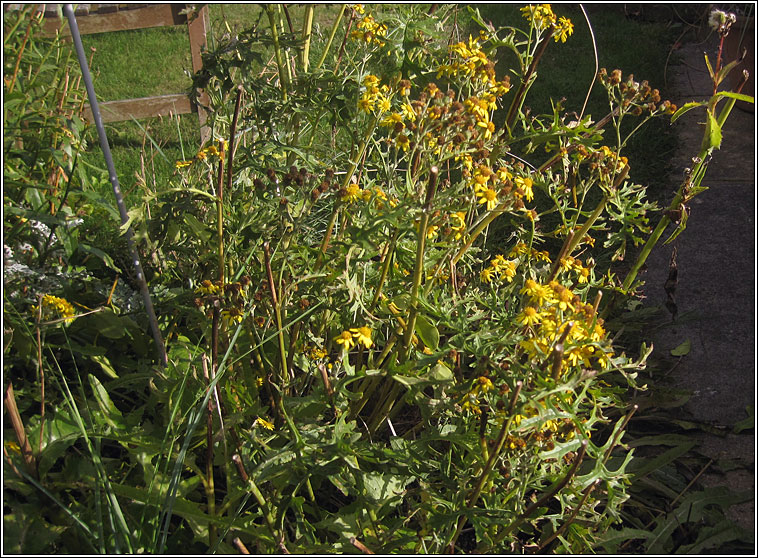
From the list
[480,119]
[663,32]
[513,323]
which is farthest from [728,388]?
[663,32]

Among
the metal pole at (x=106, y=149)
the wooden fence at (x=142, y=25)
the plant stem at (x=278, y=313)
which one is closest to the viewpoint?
the plant stem at (x=278, y=313)

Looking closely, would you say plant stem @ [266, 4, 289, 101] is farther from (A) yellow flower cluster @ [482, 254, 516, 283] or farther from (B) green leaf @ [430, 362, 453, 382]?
(B) green leaf @ [430, 362, 453, 382]

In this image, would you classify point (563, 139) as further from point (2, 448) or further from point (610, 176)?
point (2, 448)

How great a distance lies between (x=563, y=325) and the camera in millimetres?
1450

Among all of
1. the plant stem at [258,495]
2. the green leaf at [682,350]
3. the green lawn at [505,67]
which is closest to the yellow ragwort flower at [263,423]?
the plant stem at [258,495]

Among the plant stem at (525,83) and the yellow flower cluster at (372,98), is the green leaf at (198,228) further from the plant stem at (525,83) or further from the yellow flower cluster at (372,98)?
the plant stem at (525,83)

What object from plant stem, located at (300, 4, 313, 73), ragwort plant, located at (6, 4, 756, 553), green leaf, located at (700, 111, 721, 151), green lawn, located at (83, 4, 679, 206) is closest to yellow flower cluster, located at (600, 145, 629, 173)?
ragwort plant, located at (6, 4, 756, 553)

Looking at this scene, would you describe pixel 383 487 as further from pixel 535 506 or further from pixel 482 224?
Result: pixel 482 224

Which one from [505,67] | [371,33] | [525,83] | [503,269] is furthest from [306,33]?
[505,67]

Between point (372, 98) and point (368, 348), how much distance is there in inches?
24.9

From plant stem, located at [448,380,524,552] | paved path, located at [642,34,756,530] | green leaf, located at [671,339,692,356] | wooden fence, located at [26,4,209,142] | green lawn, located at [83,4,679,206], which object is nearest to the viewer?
plant stem, located at [448,380,524,552]

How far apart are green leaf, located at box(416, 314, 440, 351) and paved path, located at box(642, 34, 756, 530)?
3.15ft

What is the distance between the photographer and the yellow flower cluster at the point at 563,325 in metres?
1.44

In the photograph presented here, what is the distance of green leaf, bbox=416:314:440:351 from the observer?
171 centimetres
